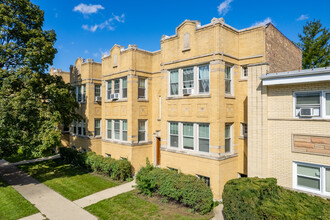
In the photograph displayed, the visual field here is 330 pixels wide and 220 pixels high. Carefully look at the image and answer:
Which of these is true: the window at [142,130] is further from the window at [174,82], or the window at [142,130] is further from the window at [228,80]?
the window at [228,80]

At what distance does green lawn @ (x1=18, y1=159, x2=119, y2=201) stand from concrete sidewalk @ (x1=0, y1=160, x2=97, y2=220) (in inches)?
16.8

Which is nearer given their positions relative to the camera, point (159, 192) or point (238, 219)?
point (238, 219)

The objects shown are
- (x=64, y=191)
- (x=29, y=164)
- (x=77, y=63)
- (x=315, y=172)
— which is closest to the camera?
(x=315, y=172)

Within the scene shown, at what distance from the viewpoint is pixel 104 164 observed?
14.2m

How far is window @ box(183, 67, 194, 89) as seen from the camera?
11570 mm

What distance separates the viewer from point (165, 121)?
12.7m

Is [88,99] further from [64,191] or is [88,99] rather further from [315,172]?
[315,172]

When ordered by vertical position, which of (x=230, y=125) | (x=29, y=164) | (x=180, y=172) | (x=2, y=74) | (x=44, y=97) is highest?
(x=2, y=74)

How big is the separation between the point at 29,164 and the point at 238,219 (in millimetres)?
18292

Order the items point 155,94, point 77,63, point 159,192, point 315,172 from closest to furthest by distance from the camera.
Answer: point 315,172
point 159,192
point 155,94
point 77,63

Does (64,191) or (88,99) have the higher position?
(88,99)

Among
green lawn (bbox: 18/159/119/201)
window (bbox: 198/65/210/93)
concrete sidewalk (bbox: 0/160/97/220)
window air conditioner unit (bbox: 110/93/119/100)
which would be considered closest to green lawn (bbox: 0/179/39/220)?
concrete sidewalk (bbox: 0/160/97/220)

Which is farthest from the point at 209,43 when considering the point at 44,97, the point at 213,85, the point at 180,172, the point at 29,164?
the point at 29,164

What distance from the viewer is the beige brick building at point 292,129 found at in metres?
7.81
